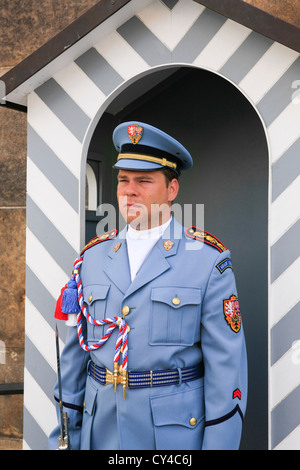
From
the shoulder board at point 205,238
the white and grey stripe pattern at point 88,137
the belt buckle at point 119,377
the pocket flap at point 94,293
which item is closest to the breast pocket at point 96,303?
the pocket flap at point 94,293

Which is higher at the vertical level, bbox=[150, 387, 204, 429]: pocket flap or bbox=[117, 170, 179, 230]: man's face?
bbox=[117, 170, 179, 230]: man's face

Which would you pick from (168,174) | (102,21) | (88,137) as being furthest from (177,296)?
(102,21)

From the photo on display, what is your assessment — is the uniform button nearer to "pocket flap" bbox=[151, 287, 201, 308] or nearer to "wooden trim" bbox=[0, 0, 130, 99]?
"pocket flap" bbox=[151, 287, 201, 308]

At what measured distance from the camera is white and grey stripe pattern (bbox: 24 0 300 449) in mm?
2223

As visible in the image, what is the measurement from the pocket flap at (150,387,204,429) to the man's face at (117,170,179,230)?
61 centimetres

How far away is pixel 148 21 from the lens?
2490 mm

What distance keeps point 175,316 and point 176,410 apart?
314 millimetres

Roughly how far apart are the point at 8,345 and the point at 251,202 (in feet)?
6.57

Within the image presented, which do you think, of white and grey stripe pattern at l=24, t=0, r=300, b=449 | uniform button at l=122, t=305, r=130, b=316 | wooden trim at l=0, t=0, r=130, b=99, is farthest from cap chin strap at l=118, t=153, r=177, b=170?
wooden trim at l=0, t=0, r=130, b=99

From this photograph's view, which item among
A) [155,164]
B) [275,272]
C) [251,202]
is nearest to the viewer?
[155,164]

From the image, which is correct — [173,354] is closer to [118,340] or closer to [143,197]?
[118,340]
